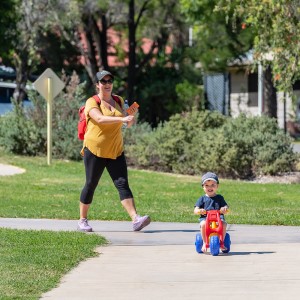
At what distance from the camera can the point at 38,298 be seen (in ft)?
28.0

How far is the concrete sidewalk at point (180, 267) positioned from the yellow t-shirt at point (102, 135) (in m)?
0.96

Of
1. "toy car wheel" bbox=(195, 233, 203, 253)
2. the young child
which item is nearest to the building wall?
the young child

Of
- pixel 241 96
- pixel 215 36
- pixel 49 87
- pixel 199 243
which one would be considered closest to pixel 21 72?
pixel 241 96

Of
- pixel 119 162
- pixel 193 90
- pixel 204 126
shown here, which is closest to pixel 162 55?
pixel 193 90

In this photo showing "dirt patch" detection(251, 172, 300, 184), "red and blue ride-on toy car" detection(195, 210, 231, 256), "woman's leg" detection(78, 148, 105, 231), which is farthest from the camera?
"dirt patch" detection(251, 172, 300, 184)

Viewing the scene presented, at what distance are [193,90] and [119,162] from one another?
3263cm

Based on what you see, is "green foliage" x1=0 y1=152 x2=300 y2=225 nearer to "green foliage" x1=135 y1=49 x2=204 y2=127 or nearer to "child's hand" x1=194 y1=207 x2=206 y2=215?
"child's hand" x1=194 y1=207 x2=206 y2=215

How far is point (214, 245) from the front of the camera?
10.9m

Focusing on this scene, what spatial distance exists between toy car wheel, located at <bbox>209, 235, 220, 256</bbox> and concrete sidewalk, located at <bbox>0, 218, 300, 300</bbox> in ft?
0.22

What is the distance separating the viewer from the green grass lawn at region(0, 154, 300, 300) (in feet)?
32.3

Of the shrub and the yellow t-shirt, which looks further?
the shrub

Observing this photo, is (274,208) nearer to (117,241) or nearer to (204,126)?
(117,241)

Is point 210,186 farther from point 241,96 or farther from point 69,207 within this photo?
point 241,96

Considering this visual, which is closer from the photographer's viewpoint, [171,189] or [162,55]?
[171,189]
